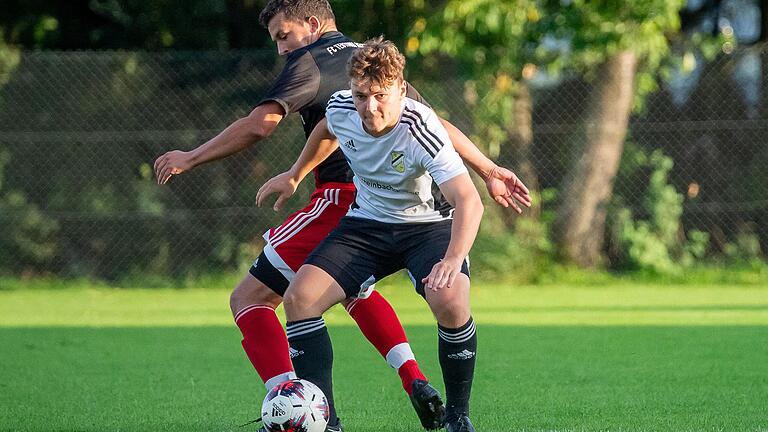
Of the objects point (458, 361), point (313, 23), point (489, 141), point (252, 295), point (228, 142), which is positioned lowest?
point (489, 141)

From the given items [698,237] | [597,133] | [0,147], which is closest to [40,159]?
[0,147]

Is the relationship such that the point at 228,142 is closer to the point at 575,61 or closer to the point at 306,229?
the point at 306,229

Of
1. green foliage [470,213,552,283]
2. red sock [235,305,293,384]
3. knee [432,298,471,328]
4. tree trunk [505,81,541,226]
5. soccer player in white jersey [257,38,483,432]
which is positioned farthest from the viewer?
tree trunk [505,81,541,226]

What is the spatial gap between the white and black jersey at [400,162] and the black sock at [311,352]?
1.67 feet

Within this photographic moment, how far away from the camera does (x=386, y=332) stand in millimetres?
5254

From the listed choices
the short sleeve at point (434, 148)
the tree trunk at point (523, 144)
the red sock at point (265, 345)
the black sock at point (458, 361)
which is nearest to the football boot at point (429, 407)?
the black sock at point (458, 361)

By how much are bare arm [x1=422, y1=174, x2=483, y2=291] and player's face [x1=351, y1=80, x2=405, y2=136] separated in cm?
34

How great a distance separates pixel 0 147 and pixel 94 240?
4.61 ft

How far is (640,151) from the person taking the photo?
13.5 m

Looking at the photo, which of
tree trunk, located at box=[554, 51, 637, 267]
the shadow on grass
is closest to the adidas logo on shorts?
the shadow on grass

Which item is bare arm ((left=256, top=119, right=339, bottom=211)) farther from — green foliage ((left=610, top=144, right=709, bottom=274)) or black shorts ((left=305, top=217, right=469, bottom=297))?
green foliage ((left=610, top=144, right=709, bottom=274))

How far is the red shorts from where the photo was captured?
503 centimetres

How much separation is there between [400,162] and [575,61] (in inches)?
368

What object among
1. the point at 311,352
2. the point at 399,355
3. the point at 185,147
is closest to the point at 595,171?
the point at 185,147
